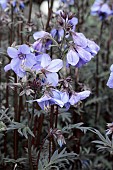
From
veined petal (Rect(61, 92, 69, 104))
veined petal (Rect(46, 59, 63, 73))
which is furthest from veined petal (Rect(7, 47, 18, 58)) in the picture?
veined petal (Rect(61, 92, 69, 104))

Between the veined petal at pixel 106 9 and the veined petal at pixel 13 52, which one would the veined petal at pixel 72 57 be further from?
the veined petal at pixel 106 9

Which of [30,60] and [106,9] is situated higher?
[106,9]

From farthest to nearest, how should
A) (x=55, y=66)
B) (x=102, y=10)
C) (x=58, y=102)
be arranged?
1. (x=102, y=10)
2. (x=55, y=66)
3. (x=58, y=102)

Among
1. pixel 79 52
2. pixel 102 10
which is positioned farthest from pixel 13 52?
pixel 102 10

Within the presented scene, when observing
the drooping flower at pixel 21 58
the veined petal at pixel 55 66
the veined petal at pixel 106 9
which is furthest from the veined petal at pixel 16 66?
the veined petal at pixel 106 9

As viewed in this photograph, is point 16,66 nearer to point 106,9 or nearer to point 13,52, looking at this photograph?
point 13,52

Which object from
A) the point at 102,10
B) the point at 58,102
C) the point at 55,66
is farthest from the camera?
the point at 102,10

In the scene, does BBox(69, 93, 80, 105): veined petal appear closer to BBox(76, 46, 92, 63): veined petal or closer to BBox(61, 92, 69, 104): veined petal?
BBox(61, 92, 69, 104): veined petal
